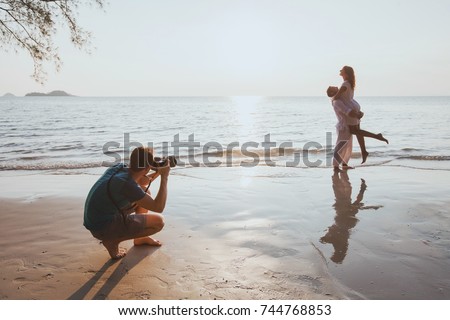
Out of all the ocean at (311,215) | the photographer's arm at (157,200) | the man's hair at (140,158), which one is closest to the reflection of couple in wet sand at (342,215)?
the ocean at (311,215)

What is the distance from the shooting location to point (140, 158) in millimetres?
3559

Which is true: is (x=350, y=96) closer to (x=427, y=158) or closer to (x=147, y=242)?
(x=427, y=158)

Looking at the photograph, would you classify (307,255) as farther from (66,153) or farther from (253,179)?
(66,153)

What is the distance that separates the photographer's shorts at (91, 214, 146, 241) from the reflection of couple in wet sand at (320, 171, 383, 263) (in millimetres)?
2165

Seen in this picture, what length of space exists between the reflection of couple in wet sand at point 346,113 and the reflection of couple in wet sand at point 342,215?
884mm

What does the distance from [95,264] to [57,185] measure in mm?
4647

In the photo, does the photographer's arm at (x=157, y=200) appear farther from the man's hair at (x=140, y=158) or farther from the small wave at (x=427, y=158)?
the small wave at (x=427, y=158)

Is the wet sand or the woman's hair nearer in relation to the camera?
the wet sand

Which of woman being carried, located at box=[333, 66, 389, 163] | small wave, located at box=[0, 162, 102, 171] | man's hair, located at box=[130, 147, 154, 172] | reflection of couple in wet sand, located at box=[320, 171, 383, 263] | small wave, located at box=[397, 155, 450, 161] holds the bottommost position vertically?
small wave, located at box=[0, 162, 102, 171]

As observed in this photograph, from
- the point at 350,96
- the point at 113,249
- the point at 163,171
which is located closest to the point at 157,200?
the point at 163,171

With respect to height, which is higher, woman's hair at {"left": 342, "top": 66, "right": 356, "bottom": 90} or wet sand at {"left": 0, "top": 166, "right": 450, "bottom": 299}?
woman's hair at {"left": 342, "top": 66, "right": 356, "bottom": 90}

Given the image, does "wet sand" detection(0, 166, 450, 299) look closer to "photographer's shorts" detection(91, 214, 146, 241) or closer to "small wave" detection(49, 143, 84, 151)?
"photographer's shorts" detection(91, 214, 146, 241)

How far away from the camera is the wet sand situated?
3.23m

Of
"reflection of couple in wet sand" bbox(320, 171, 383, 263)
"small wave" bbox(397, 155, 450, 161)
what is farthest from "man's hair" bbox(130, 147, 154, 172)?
"small wave" bbox(397, 155, 450, 161)
